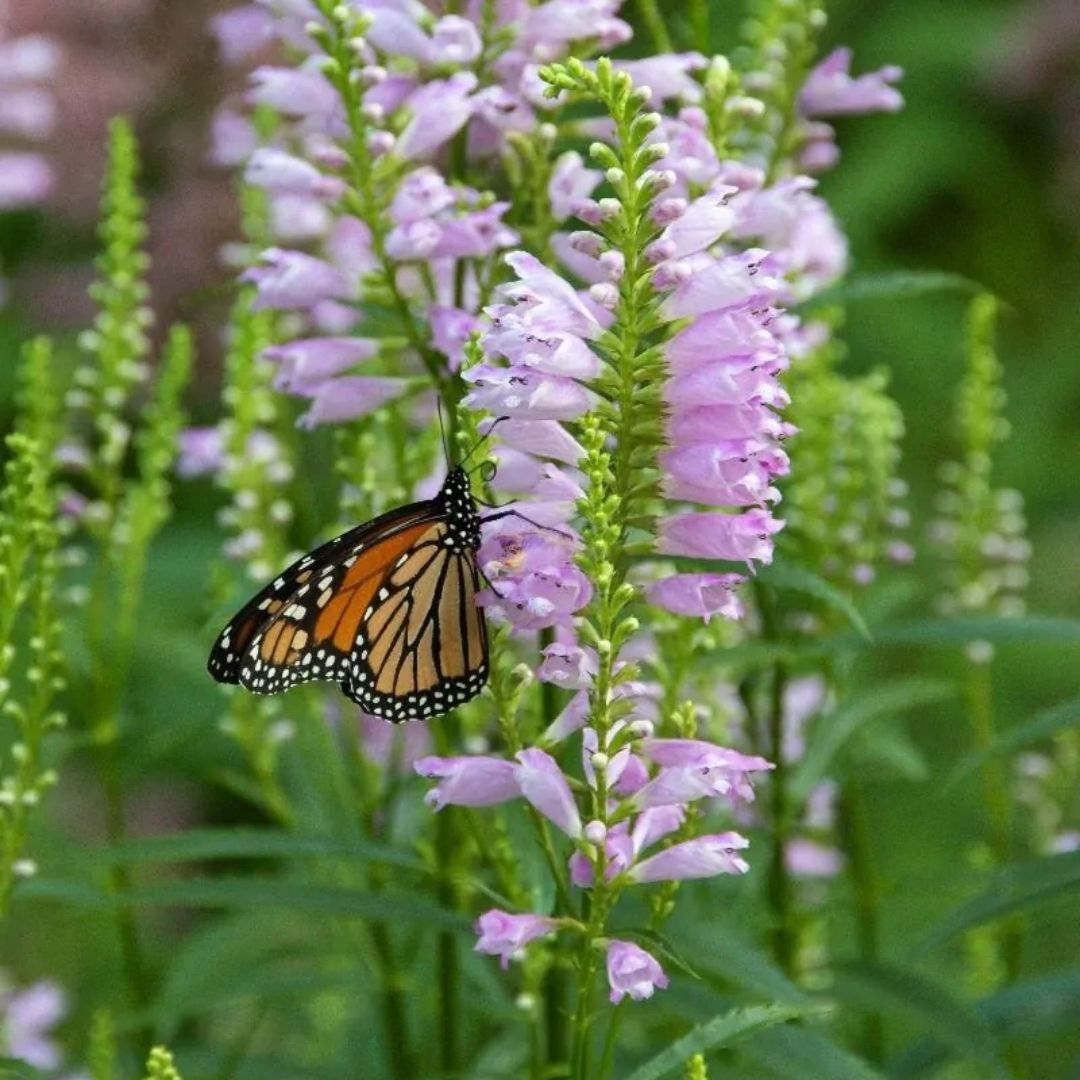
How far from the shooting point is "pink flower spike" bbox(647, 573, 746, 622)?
6.92 feet

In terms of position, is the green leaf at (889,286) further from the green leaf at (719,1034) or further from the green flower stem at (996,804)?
the green leaf at (719,1034)

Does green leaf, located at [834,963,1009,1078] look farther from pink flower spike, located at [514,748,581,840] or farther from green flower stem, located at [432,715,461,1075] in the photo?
pink flower spike, located at [514,748,581,840]

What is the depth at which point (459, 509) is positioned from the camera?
237 centimetres

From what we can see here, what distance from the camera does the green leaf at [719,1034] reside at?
1857mm

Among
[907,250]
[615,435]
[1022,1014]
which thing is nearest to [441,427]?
[615,435]

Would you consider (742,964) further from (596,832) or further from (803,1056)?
(596,832)

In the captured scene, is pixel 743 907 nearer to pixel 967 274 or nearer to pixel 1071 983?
pixel 1071 983

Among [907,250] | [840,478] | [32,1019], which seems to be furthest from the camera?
[907,250]

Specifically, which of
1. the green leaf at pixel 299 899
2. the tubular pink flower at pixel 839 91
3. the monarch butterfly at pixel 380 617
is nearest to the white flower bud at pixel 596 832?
the monarch butterfly at pixel 380 617

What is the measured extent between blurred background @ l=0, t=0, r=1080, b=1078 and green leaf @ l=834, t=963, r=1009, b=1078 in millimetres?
1727

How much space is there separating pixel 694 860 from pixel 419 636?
577 mm

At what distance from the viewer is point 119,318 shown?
3.05 m

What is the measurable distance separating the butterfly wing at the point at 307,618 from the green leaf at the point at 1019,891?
86 centimetres

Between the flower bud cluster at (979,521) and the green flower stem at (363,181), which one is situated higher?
the green flower stem at (363,181)
